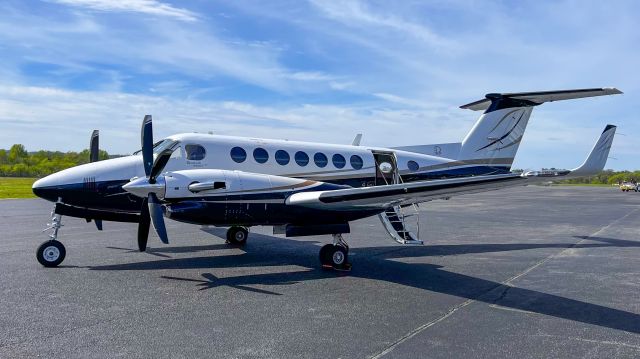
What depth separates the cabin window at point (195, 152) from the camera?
1103 cm

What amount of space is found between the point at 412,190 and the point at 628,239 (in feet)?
36.0

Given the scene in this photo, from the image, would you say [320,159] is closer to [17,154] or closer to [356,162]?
[356,162]

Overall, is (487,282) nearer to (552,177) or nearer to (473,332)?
(552,177)

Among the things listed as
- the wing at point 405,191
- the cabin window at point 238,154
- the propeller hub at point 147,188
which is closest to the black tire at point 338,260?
the wing at point 405,191

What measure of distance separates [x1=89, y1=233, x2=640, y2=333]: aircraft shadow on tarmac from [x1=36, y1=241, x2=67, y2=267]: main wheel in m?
0.80

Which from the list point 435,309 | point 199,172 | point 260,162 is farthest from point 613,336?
point 260,162

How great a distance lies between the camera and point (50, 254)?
982 centimetres

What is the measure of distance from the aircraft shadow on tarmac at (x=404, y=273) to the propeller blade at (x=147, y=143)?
2.24 m

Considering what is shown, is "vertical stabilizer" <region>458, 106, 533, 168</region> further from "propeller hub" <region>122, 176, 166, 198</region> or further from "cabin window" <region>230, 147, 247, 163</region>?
"propeller hub" <region>122, 176, 166, 198</region>

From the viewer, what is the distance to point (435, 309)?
7.05 metres

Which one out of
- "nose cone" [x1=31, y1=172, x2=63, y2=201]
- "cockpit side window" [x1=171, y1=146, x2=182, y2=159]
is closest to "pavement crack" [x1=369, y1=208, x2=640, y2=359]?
"cockpit side window" [x1=171, y1=146, x2=182, y2=159]

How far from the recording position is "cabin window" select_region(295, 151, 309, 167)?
1223 centimetres

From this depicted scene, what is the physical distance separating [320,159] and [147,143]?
4.60 meters

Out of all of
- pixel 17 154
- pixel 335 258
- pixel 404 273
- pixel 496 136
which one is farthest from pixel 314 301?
pixel 17 154
